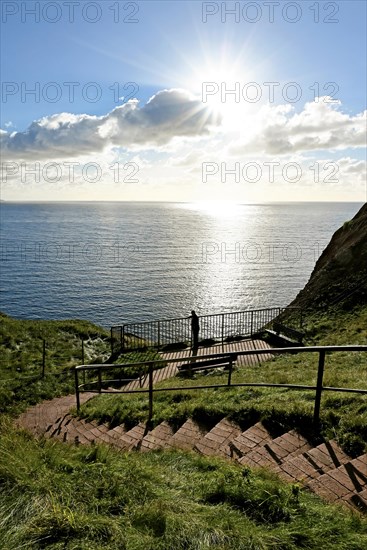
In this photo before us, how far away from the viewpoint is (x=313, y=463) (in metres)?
4.07

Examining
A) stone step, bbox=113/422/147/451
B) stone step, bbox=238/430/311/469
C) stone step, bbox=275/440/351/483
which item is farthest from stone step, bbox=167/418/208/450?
stone step, bbox=275/440/351/483

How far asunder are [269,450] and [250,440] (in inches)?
18.4

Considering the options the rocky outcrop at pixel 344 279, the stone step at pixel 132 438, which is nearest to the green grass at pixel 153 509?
the stone step at pixel 132 438

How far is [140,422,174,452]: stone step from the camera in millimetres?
5411

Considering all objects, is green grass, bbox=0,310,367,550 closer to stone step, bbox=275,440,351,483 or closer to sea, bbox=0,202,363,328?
stone step, bbox=275,440,351,483

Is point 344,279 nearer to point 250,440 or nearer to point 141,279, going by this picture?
point 250,440

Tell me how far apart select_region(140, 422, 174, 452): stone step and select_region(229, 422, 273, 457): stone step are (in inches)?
41.5

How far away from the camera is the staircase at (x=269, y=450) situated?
359 cm

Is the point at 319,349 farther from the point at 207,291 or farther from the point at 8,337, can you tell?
the point at 207,291

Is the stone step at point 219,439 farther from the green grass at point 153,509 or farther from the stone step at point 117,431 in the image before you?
the stone step at point 117,431

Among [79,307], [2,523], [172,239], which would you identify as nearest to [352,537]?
[2,523]

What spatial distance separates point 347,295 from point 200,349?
32.3ft

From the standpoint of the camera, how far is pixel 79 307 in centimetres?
4334

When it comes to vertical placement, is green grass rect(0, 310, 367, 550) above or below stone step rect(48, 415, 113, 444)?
above
